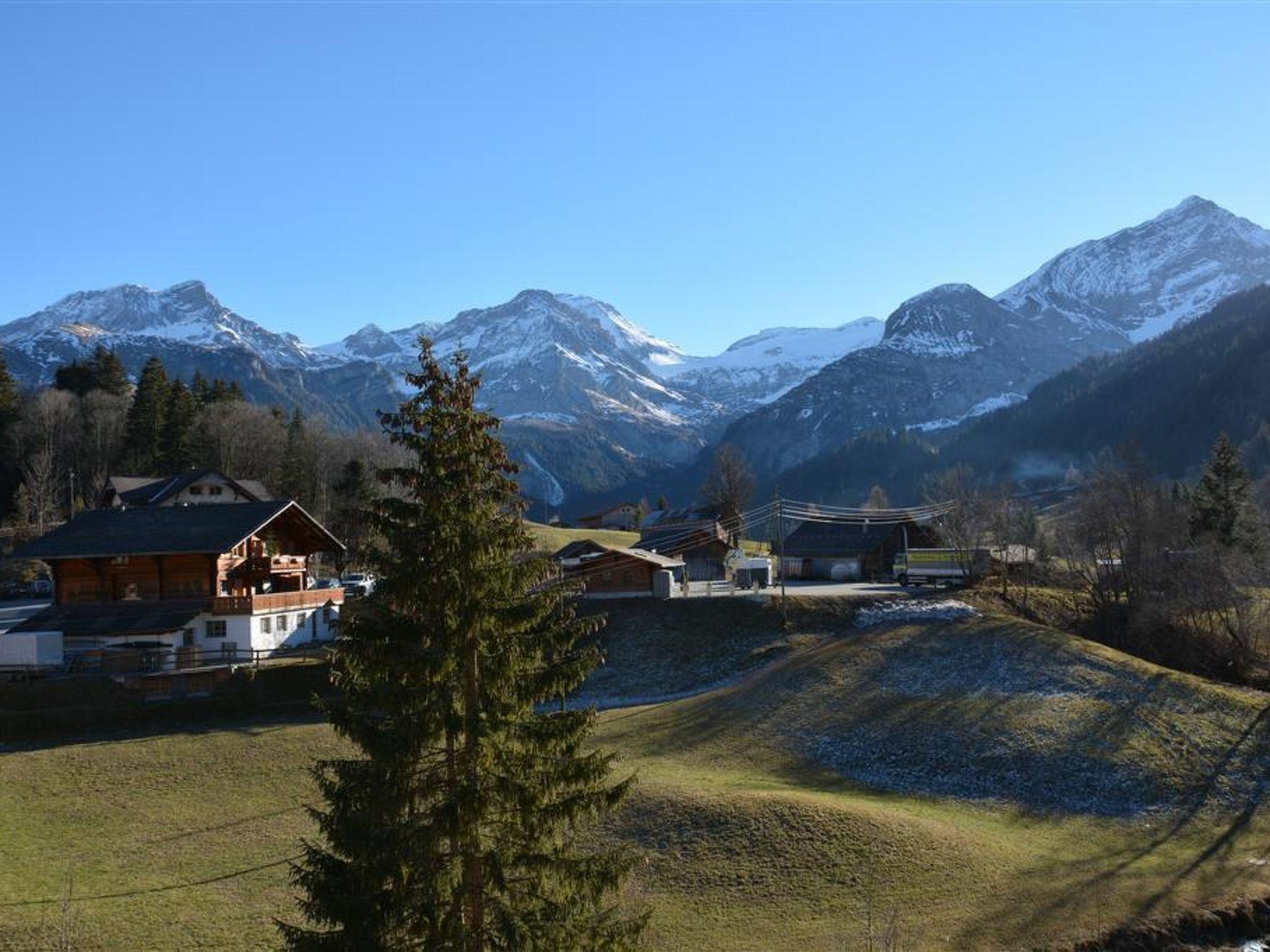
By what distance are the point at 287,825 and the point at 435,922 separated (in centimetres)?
2199

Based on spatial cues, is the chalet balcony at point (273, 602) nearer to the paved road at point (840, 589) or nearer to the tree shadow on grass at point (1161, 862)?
the paved road at point (840, 589)

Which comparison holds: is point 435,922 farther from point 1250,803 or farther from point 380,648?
point 1250,803

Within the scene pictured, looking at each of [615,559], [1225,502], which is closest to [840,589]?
[615,559]

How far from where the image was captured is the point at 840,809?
106 ft

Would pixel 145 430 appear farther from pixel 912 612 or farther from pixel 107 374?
pixel 912 612

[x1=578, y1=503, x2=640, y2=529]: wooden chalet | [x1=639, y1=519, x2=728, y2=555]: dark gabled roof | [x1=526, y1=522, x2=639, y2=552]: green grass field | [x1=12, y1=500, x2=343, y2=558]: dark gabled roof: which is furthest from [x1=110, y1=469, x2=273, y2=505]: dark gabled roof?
[x1=578, y1=503, x2=640, y2=529]: wooden chalet

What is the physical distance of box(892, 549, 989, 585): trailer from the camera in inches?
2734

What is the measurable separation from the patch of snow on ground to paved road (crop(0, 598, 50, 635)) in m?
54.9

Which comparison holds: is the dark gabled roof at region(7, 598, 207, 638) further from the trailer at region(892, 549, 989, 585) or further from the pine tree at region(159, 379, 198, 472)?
the trailer at region(892, 549, 989, 585)

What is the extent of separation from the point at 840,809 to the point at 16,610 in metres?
65.6

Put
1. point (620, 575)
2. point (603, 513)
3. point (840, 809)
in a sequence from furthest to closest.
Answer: point (603, 513), point (620, 575), point (840, 809)

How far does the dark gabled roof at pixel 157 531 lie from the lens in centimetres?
5728

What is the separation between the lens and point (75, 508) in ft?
309

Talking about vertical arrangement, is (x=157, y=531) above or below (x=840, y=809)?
above
